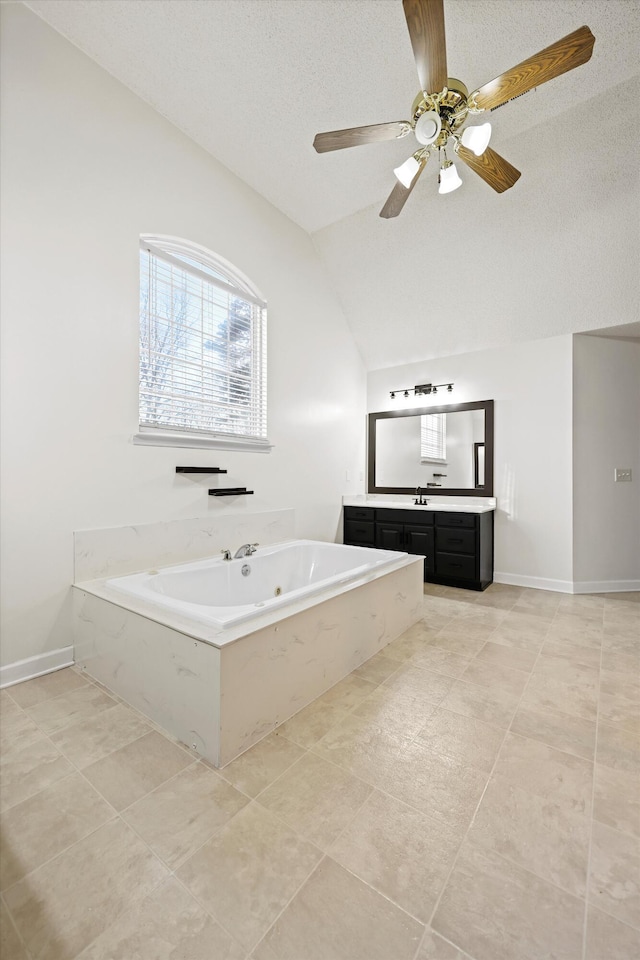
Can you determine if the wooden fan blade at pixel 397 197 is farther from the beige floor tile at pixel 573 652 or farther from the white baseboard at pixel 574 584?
the white baseboard at pixel 574 584

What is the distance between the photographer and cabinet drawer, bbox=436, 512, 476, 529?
3.57 metres

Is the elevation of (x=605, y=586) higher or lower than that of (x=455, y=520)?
lower

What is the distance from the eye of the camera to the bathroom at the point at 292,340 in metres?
2.07

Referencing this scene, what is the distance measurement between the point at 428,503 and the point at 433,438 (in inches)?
27.1

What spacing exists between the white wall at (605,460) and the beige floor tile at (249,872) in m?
3.40

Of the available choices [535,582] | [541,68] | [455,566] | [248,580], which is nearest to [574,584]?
[535,582]

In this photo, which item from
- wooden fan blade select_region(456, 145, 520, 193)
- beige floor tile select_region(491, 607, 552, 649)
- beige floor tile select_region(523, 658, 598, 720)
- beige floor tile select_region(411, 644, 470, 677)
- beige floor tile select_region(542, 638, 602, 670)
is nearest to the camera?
beige floor tile select_region(523, 658, 598, 720)

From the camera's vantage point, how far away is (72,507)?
221 cm

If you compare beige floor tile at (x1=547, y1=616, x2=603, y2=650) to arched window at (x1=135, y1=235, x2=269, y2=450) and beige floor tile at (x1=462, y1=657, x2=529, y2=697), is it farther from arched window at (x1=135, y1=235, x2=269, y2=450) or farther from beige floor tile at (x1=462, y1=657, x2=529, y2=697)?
arched window at (x1=135, y1=235, x2=269, y2=450)

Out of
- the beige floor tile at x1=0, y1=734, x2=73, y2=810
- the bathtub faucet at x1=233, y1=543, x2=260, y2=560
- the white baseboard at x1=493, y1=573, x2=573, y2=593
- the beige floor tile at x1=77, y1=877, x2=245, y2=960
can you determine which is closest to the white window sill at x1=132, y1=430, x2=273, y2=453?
the bathtub faucet at x1=233, y1=543, x2=260, y2=560

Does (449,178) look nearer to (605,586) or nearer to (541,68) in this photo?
(541,68)

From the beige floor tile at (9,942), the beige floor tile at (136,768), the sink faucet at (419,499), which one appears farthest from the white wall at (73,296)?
the sink faucet at (419,499)

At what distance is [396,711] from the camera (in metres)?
1.79

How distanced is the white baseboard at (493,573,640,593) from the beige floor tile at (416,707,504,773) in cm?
242
